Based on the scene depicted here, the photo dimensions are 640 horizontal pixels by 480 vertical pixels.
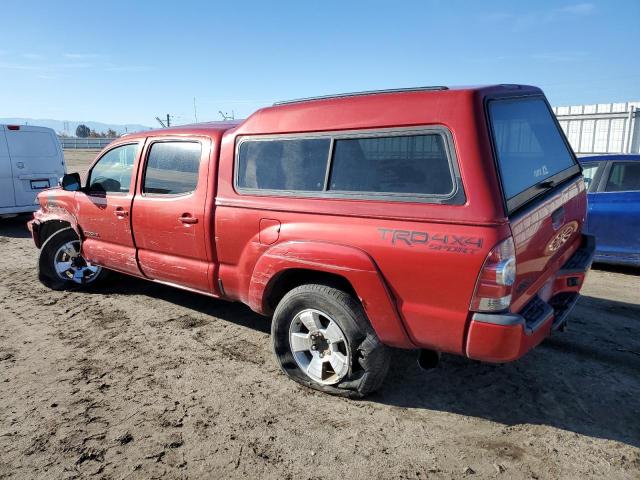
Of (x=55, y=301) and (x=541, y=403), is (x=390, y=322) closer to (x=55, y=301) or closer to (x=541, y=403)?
(x=541, y=403)

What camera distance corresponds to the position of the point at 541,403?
314 cm

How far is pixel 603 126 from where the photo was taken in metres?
16.4

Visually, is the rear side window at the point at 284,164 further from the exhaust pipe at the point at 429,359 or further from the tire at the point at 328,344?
the exhaust pipe at the point at 429,359

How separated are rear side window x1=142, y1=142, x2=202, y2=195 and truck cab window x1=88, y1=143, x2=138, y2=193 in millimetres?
335

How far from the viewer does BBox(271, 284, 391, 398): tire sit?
10.1 feet

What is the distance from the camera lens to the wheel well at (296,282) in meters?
3.22

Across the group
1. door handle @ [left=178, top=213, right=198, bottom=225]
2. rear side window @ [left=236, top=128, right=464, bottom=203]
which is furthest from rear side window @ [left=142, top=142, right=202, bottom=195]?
rear side window @ [left=236, top=128, right=464, bottom=203]

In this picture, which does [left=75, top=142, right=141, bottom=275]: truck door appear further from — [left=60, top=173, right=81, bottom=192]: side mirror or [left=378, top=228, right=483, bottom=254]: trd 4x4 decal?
A: [left=378, top=228, right=483, bottom=254]: trd 4x4 decal

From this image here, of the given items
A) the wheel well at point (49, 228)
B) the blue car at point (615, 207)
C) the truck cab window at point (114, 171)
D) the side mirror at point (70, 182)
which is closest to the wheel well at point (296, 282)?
the truck cab window at point (114, 171)

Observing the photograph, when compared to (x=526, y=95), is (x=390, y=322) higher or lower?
lower

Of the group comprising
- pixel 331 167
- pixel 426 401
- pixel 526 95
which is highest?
pixel 526 95

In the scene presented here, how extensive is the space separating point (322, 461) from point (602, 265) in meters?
5.50

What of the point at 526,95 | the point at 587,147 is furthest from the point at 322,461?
the point at 587,147

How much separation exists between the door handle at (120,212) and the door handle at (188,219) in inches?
34.8
